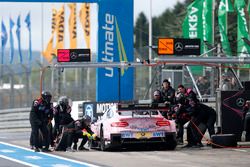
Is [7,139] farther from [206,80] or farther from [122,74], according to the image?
[206,80]

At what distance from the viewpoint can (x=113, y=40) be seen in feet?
104

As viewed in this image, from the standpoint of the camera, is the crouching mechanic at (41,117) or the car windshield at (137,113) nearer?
the car windshield at (137,113)

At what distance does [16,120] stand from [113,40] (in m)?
8.40

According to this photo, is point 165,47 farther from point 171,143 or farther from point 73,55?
point 73,55

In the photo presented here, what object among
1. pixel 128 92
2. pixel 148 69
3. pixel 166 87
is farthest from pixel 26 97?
pixel 166 87

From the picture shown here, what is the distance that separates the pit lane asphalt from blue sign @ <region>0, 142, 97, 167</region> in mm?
325

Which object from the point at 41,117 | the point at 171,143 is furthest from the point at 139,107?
the point at 41,117

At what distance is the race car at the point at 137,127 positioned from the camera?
76.2 ft

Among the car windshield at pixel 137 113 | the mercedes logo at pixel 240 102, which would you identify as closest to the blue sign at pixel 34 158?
the car windshield at pixel 137 113

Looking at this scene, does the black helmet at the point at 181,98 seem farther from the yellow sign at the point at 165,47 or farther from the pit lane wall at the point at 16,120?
the pit lane wall at the point at 16,120

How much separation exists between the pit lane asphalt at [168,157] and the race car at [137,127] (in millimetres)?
309

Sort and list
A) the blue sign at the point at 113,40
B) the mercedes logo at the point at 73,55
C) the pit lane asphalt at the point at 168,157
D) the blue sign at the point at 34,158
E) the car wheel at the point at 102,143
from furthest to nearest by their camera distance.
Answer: the blue sign at the point at 113,40 → the mercedes logo at the point at 73,55 → the car wheel at the point at 102,143 → the blue sign at the point at 34,158 → the pit lane asphalt at the point at 168,157

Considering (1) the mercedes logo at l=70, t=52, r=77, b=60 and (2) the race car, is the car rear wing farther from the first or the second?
(1) the mercedes logo at l=70, t=52, r=77, b=60

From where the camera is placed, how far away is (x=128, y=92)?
31891 millimetres
